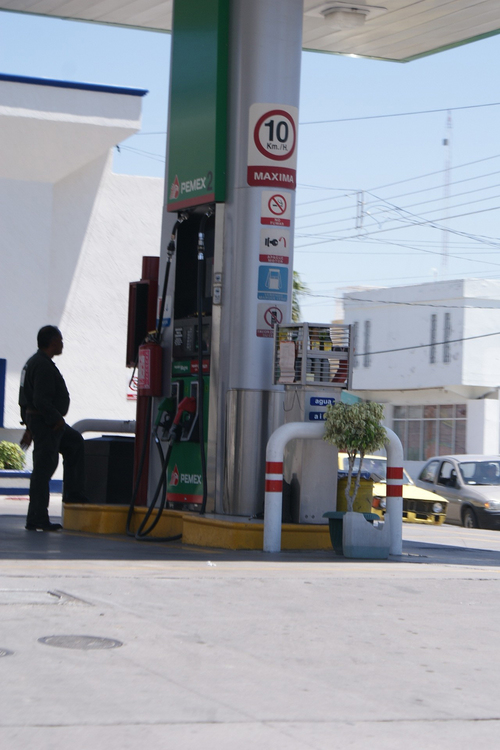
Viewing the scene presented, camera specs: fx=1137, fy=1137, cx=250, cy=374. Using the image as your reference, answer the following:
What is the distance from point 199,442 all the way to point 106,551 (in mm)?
1708

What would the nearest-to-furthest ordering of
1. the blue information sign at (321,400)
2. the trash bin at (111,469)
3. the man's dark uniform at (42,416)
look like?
the blue information sign at (321,400)
the man's dark uniform at (42,416)
the trash bin at (111,469)

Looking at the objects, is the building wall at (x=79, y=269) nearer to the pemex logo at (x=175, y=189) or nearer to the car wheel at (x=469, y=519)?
the car wheel at (x=469, y=519)

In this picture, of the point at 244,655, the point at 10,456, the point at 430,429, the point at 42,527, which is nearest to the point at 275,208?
the point at 42,527

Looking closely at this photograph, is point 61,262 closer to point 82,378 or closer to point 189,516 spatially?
point 82,378

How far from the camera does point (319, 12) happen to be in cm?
1309

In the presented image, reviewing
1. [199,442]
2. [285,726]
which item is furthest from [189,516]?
[285,726]

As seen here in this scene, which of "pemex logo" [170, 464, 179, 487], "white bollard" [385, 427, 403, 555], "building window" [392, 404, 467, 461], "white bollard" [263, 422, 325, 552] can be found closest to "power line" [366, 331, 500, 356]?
"building window" [392, 404, 467, 461]

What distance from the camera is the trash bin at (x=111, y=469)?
11977 mm

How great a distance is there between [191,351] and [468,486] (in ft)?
38.5

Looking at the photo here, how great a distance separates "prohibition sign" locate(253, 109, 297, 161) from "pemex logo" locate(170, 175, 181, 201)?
3.74ft

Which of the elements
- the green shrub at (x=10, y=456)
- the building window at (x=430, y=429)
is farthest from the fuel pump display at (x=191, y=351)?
the building window at (x=430, y=429)

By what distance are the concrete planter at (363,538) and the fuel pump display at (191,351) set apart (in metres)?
1.54

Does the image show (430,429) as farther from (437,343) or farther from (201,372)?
(201,372)

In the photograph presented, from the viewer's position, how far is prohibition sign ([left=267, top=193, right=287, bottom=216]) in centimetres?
1041
